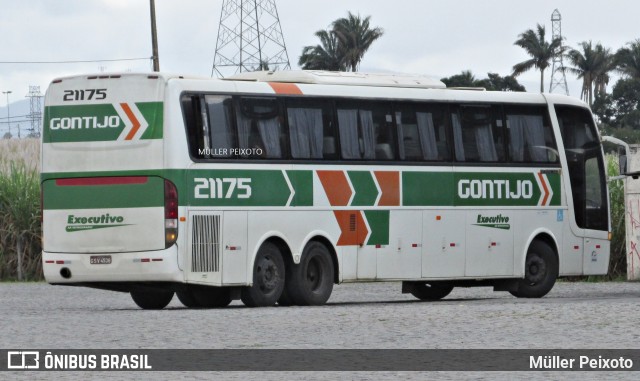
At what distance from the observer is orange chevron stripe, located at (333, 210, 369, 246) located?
2472 cm

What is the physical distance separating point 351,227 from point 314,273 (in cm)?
95

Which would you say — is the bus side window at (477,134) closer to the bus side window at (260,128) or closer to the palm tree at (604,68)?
the bus side window at (260,128)

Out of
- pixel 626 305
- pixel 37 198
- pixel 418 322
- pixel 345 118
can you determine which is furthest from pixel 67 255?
pixel 37 198

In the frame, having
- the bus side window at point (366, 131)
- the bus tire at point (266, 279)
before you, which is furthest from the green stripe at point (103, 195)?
the bus side window at point (366, 131)

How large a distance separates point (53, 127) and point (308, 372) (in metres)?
10.8

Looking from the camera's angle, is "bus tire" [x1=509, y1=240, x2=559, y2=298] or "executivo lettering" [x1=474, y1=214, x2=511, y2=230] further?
"bus tire" [x1=509, y1=240, x2=559, y2=298]

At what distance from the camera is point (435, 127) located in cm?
2595

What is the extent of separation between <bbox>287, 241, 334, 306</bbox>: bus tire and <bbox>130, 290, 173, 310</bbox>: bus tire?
2020mm

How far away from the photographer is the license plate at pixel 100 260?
22.7 meters

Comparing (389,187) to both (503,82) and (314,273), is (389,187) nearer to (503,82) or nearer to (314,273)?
(314,273)

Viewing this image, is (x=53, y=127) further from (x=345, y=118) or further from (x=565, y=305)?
(x=565, y=305)

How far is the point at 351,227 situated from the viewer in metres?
24.9

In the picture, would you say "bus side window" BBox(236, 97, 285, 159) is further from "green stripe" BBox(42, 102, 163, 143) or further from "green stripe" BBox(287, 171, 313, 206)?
"green stripe" BBox(42, 102, 163, 143)

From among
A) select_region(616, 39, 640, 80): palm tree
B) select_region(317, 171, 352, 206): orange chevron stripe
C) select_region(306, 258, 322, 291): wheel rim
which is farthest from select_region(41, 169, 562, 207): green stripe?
select_region(616, 39, 640, 80): palm tree
